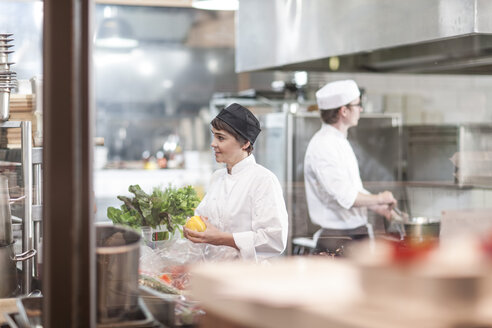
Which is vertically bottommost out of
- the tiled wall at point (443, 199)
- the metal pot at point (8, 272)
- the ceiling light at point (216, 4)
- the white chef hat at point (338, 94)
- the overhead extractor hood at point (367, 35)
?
the metal pot at point (8, 272)

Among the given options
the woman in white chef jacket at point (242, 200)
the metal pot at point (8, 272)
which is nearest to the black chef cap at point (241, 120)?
the woman in white chef jacket at point (242, 200)

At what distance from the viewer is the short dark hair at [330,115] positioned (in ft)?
11.8

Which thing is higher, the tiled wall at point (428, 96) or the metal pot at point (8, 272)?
the tiled wall at point (428, 96)

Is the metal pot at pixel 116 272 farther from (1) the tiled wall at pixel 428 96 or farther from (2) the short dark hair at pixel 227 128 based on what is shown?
(1) the tiled wall at pixel 428 96

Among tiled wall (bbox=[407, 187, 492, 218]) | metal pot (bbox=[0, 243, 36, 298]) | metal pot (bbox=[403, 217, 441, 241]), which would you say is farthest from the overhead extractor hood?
metal pot (bbox=[0, 243, 36, 298])

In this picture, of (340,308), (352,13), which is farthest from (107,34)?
(340,308)

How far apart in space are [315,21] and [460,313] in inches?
125

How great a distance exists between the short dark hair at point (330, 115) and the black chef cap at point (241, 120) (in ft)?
3.77

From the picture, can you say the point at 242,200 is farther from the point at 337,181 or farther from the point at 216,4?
the point at 216,4

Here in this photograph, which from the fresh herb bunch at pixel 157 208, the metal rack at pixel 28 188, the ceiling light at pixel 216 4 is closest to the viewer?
the fresh herb bunch at pixel 157 208

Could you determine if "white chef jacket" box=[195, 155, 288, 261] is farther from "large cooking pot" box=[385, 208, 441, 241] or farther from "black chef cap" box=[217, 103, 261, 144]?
"large cooking pot" box=[385, 208, 441, 241]

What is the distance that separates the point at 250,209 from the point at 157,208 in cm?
35

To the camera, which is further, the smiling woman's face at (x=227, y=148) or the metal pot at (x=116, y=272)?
the smiling woman's face at (x=227, y=148)

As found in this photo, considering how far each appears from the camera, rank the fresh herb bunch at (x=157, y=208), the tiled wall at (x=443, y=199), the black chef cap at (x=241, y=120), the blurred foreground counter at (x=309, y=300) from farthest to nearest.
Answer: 1. the tiled wall at (x=443, y=199)
2. the black chef cap at (x=241, y=120)
3. the fresh herb bunch at (x=157, y=208)
4. the blurred foreground counter at (x=309, y=300)
